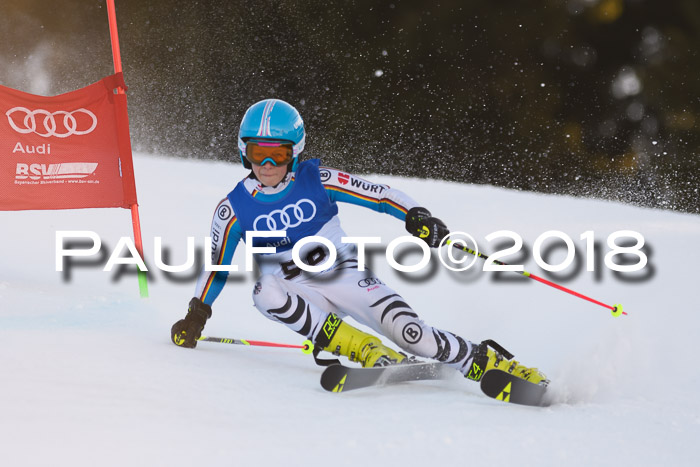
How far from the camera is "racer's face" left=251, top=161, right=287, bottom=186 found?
2904 millimetres

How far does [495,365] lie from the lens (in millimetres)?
2738

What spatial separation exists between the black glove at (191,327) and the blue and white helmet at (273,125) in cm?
72

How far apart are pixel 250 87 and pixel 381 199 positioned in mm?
7293

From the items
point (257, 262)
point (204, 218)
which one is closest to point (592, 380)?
point (257, 262)

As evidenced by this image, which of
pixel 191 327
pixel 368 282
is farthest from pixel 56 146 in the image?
pixel 368 282

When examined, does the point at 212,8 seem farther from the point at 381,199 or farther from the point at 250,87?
the point at 381,199

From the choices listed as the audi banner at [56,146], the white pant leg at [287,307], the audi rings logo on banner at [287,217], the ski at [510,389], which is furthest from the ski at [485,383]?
the audi banner at [56,146]

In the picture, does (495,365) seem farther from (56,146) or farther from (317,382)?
(56,146)

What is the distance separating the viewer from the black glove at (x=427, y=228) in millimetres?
2773

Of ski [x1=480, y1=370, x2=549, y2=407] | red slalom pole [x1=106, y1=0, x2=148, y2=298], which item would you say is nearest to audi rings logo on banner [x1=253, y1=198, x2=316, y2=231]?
ski [x1=480, y1=370, x2=549, y2=407]

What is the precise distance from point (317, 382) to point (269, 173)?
871 mm

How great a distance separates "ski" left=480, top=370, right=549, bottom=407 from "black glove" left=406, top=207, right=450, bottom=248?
1.92ft

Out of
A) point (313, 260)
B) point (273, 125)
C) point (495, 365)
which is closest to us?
point (495, 365)

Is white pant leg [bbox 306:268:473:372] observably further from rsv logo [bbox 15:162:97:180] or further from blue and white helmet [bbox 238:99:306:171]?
rsv logo [bbox 15:162:97:180]
